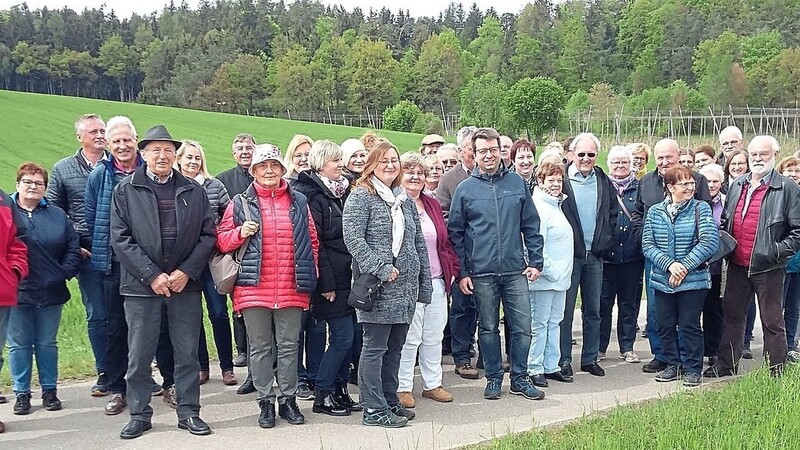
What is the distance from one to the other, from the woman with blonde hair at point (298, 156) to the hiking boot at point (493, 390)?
2484mm

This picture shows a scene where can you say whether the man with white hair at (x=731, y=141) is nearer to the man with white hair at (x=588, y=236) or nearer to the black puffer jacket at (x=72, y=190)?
the man with white hair at (x=588, y=236)

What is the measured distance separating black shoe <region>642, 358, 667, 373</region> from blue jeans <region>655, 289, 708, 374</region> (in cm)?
21

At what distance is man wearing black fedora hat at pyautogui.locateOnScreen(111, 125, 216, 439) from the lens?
18.6ft

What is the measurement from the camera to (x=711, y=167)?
7902 millimetres

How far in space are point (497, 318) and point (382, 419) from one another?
145cm

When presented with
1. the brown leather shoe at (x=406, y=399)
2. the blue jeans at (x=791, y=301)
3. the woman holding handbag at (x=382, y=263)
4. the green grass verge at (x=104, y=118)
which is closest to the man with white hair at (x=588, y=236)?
the brown leather shoe at (x=406, y=399)

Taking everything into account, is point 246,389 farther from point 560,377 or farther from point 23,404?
point 560,377

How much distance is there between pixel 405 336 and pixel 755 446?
2608mm

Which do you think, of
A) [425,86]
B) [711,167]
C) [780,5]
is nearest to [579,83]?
[425,86]

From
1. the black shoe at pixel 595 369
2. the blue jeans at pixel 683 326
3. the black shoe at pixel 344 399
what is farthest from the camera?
the black shoe at pixel 595 369

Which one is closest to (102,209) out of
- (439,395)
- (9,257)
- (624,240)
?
(9,257)

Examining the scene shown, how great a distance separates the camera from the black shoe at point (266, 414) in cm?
590

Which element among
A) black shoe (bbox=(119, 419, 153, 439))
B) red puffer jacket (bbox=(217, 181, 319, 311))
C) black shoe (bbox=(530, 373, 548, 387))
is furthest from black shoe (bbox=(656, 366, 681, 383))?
black shoe (bbox=(119, 419, 153, 439))

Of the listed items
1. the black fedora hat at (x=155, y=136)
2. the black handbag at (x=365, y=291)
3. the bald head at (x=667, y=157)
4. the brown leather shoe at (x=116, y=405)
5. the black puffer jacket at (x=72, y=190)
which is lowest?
the brown leather shoe at (x=116, y=405)
